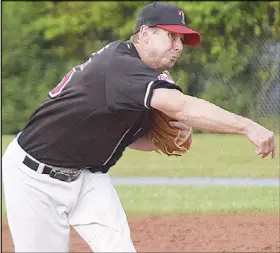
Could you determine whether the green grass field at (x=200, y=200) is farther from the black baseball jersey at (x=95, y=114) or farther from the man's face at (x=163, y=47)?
the man's face at (x=163, y=47)

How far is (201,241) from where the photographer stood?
733cm

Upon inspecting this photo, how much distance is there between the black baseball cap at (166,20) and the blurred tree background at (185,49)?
10.9m

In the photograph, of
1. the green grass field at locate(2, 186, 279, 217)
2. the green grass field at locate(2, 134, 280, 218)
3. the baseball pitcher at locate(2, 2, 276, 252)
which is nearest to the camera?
the baseball pitcher at locate(2, 2, 276, 252)

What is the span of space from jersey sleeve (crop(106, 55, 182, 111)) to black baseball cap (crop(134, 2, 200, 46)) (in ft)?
0.94

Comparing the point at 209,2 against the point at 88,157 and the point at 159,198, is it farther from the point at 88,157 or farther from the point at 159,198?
the point at 88,157

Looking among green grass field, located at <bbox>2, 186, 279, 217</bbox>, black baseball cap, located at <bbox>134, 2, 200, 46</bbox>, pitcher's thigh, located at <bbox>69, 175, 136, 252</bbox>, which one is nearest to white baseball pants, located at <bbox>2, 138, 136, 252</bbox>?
pitcher's thigh, located at <bbox>69, 175, 136, 252</bbox>

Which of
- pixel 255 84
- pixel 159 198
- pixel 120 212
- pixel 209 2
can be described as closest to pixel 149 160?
pixel 159 198

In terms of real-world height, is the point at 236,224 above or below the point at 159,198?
above

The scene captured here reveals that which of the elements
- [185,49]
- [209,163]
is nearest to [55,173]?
[209,163]

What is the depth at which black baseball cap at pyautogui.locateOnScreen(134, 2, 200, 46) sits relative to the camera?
12.6ft

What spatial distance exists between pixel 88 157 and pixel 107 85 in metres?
0.46

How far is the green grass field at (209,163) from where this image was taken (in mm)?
10266

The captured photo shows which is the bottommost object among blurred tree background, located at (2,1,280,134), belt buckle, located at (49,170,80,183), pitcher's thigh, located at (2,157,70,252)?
blurred tree background, located at (2,1,280,134)

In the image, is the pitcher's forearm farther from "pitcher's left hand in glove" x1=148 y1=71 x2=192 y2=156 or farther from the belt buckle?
the belt buckle
